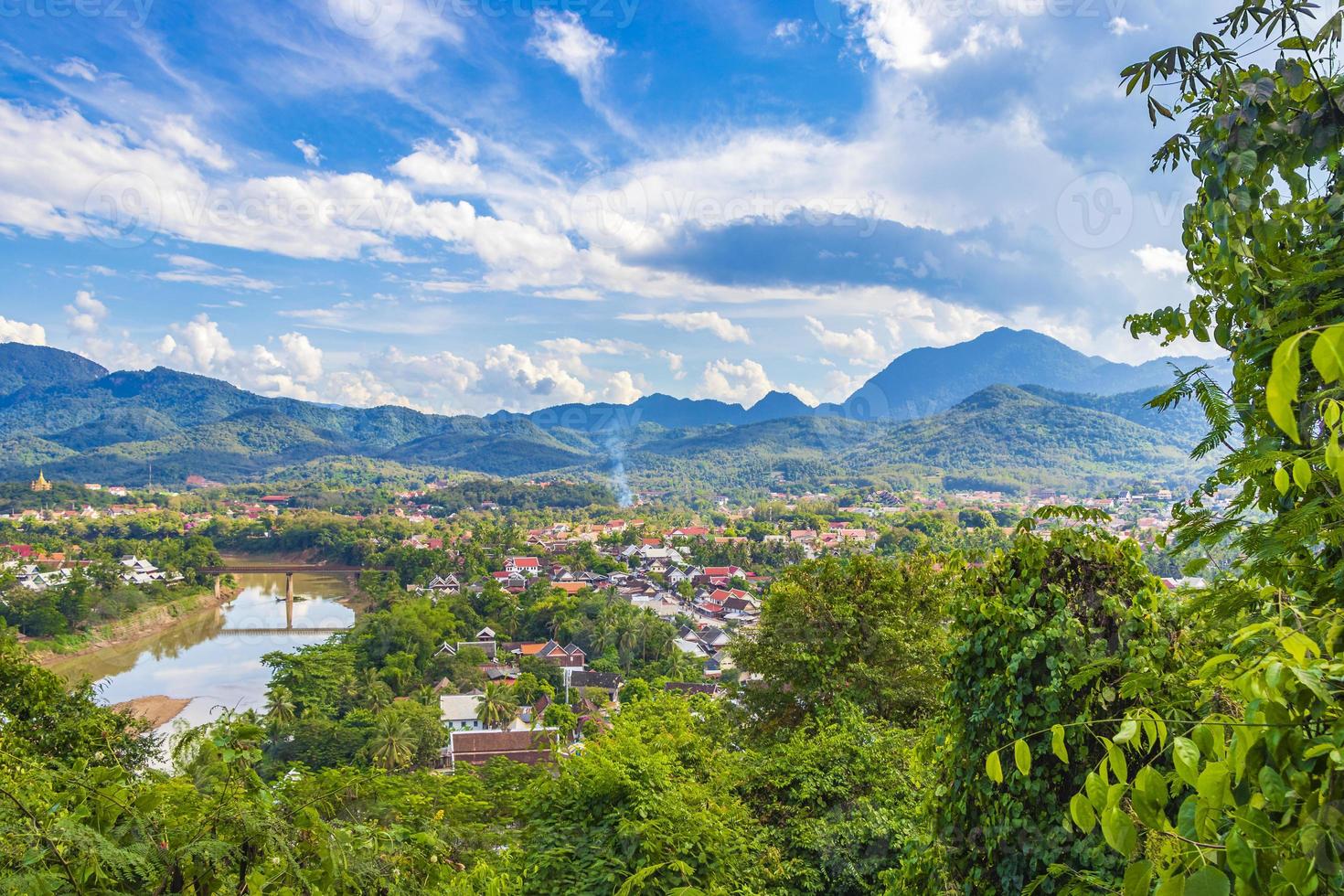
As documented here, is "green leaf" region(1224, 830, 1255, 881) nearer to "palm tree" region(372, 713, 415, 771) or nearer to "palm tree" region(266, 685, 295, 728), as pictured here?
"palm tree" region(372, 713, 415, 771)

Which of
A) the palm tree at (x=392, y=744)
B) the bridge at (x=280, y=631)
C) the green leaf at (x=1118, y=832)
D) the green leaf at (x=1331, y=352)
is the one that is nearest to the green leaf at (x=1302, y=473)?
the green leaf at (x=1331, y=352)

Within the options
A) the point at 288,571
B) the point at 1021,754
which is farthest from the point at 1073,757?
the point at 288,571

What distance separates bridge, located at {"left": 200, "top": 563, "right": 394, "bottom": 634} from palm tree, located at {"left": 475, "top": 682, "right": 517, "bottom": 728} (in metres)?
9.68

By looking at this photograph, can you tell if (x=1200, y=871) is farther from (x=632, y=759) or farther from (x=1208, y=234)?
(x=632, y=759)

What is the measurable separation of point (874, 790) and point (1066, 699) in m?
2.05

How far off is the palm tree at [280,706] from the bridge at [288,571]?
30.0 feet

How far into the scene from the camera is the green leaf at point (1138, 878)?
0.55m

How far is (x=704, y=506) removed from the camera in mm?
74375

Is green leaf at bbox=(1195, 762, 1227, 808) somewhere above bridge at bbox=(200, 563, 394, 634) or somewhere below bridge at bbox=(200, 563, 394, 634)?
above

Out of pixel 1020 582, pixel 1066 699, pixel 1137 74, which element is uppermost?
pixel 1137 74

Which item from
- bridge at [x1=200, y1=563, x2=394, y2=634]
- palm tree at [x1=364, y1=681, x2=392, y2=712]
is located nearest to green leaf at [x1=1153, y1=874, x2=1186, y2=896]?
palm tree at [x1=364, y1=681, x2=392, y2=712]

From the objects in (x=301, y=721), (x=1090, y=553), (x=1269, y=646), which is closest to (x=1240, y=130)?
(x=1269, y=646)

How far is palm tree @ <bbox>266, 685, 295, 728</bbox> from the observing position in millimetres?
14664

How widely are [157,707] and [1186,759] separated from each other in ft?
68.7
